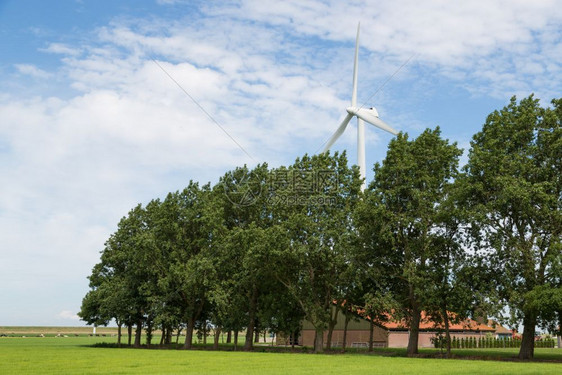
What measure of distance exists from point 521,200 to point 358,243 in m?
17.6

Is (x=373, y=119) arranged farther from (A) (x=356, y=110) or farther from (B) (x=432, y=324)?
(B) (x=432, y=324)

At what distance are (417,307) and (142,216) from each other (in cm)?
4325

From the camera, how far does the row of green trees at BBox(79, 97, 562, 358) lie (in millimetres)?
51406

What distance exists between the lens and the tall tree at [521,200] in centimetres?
4944

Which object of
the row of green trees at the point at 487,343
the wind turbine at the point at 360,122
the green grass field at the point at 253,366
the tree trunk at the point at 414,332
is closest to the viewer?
the green grass field at the point at 253,366

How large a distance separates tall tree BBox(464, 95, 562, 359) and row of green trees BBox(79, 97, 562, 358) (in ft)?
0.43

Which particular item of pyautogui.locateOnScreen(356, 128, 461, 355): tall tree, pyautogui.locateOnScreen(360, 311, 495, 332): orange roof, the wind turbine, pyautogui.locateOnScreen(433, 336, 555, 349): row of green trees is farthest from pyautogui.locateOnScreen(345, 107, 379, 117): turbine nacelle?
pyautogui.locateOnScreen(433, 336, 555, 349): row of green trees

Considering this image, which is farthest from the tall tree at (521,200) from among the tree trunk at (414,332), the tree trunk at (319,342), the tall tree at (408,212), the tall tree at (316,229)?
the tree trunk at (319,342)

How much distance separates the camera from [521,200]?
49.4 meters

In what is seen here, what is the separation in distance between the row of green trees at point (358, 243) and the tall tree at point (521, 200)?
130mm

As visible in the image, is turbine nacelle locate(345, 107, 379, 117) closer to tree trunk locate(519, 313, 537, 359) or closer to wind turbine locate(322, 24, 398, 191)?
wind turbine locate(322, 24, 398, 191)

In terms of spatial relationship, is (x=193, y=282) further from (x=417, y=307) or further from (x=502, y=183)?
(x=502, y=183)

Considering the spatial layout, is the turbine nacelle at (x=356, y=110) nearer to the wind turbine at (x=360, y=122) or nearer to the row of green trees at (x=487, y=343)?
the wind turbine at (x=360, y=122)

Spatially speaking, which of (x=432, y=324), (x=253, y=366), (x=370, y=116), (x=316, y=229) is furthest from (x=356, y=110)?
(x=253, y=366)
